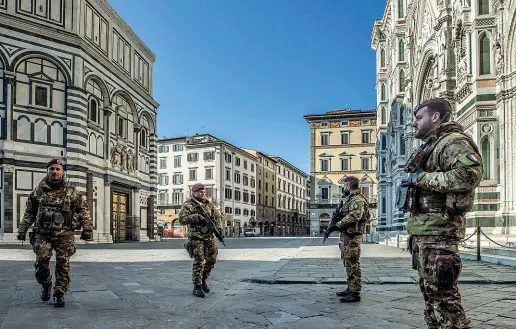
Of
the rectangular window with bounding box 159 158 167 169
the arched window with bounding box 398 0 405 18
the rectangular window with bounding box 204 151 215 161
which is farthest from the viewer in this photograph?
the rectangular window with bounding box 159 158 167 169

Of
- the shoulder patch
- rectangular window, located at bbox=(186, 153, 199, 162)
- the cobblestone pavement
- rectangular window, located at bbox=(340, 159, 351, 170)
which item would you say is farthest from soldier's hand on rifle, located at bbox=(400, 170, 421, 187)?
rectangular window, located at bbox=(186, 153, 199, 162)

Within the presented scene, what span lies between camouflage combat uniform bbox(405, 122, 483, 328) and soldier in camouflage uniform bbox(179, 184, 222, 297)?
434cm

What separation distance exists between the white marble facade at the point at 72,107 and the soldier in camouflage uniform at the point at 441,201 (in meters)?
24.6

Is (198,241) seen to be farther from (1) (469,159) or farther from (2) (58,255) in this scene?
(1) (469,159)

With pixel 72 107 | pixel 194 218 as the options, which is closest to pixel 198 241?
pixel 194 218

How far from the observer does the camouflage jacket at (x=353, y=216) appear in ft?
23.4

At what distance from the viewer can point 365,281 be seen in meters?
9.20

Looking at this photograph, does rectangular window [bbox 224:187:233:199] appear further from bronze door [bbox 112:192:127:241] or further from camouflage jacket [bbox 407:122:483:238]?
camouflage jacket [bbox 407:122:483:238]

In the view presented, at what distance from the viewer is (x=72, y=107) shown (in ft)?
89.4

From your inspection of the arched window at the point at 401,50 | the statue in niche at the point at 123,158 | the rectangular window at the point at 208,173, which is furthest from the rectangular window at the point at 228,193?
the arched window at the point at 401,50

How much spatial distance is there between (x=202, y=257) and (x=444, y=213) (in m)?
4.64

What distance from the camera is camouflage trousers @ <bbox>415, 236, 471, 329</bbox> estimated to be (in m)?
3.71

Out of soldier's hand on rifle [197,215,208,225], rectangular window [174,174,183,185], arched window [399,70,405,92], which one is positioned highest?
arched window [399,70,405,92]

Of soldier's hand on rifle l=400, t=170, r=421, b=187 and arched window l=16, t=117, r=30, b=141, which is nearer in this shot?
soldier's hand on rifle l=400, t=170, r=421, b=187
